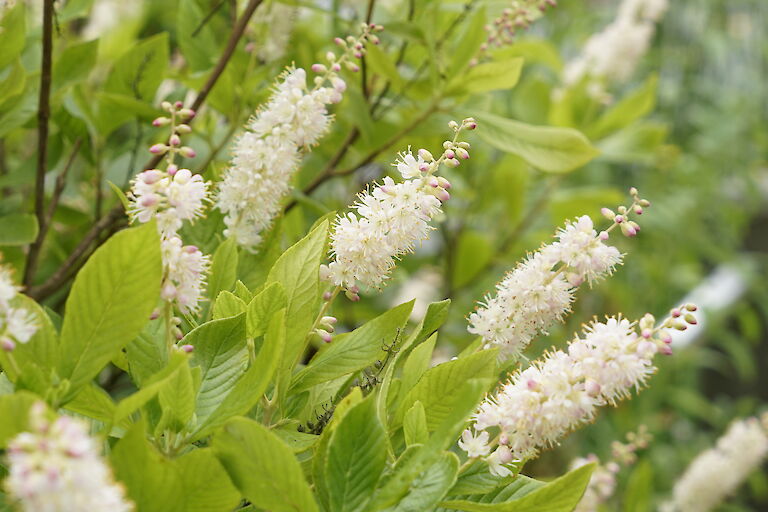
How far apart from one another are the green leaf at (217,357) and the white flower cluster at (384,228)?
7cm

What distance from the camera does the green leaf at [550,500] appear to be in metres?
0.45

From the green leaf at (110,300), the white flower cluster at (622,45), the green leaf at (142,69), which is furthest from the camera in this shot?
the white flower cluster at (622,45)

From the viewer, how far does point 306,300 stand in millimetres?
514

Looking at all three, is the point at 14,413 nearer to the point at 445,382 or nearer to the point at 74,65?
the point at 445,382

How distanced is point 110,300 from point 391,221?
16 centimetres

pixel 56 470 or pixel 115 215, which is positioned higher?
pixel 56 470

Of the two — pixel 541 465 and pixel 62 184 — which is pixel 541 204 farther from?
pixel 62 184

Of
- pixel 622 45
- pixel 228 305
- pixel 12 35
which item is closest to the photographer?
pixel 228 305

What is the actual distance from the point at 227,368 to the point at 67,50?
40 centimetres

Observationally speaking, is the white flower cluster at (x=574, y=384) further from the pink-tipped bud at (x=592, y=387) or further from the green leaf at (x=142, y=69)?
the green leaf at (x=142, y=69)

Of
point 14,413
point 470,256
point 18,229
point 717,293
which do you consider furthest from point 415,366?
point 717,293

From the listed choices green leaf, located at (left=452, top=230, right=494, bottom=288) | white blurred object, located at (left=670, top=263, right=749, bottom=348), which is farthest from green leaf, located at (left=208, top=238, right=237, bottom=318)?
white blurred object, located at (left=670, top=263, right=749, bottom=348)

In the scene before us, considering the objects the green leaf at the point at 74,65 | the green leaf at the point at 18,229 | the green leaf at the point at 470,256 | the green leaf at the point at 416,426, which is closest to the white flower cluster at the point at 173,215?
the green leaf at the point at 416,426

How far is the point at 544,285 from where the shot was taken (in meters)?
0.51
